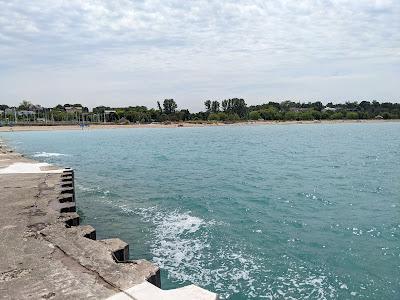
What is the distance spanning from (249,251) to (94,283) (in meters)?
7.07

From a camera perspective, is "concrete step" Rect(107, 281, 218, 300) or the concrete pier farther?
the concrete pier

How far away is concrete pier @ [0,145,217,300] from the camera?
5.77 m

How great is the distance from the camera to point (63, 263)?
708cm

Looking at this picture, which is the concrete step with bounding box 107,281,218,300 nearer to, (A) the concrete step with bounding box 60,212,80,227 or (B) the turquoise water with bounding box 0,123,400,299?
(B) the turquoise water with bounding box 0,123,400,299

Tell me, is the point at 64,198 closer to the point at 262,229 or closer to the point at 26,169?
the point at 262,229

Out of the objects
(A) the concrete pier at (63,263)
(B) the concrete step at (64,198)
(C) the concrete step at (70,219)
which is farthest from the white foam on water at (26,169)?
(C) the concrete step at (70,219)

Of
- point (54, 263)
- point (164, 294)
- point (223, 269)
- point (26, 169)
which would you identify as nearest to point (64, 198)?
point (223, 269)

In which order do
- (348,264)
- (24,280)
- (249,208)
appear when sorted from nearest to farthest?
(24,280) → (348,264) → (249,208)

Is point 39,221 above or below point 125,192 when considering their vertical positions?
above

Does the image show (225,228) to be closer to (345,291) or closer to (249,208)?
(249,208)

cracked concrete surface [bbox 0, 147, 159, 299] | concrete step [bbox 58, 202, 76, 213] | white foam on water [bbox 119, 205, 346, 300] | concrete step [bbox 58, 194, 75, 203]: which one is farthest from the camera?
concrete step [bbox 58, 194, 75, 203]

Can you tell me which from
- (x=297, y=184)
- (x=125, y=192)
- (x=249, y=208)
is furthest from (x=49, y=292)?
(x=297, y=184)

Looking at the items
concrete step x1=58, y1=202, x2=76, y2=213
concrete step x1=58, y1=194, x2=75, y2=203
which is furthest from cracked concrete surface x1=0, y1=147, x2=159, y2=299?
concrete step x1=58, y1=194, x2=75, y2=203

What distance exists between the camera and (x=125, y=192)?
23.2 m
